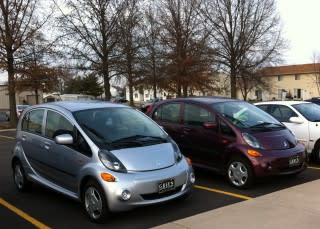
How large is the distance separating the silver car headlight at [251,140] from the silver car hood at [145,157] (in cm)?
187

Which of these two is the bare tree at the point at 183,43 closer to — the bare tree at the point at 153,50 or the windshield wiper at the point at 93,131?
the bare tree at the point at 153,50

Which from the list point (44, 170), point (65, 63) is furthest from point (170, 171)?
point (65, 63)

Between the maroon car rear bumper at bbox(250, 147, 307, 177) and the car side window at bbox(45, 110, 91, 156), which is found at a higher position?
the car side window at bbox(45, 110, 91, 156)

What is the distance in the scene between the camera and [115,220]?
226 inches

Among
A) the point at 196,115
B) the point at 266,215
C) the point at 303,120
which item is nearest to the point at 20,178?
the point at 196,115

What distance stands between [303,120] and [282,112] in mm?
736

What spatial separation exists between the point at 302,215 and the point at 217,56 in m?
29.6

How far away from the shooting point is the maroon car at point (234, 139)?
721 centimetres

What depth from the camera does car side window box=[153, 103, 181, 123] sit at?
8.96m

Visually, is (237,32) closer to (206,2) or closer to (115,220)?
(206,2)

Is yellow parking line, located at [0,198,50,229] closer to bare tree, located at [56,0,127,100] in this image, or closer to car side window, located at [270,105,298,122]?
A: car side window, located at [270,105,298,122]

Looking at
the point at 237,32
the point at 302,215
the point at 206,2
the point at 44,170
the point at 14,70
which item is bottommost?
the point at 302,215

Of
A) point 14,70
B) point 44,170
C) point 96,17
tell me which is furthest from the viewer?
point 96,17

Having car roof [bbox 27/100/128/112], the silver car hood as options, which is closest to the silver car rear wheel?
car roof [bbox 27/100/128/112]
